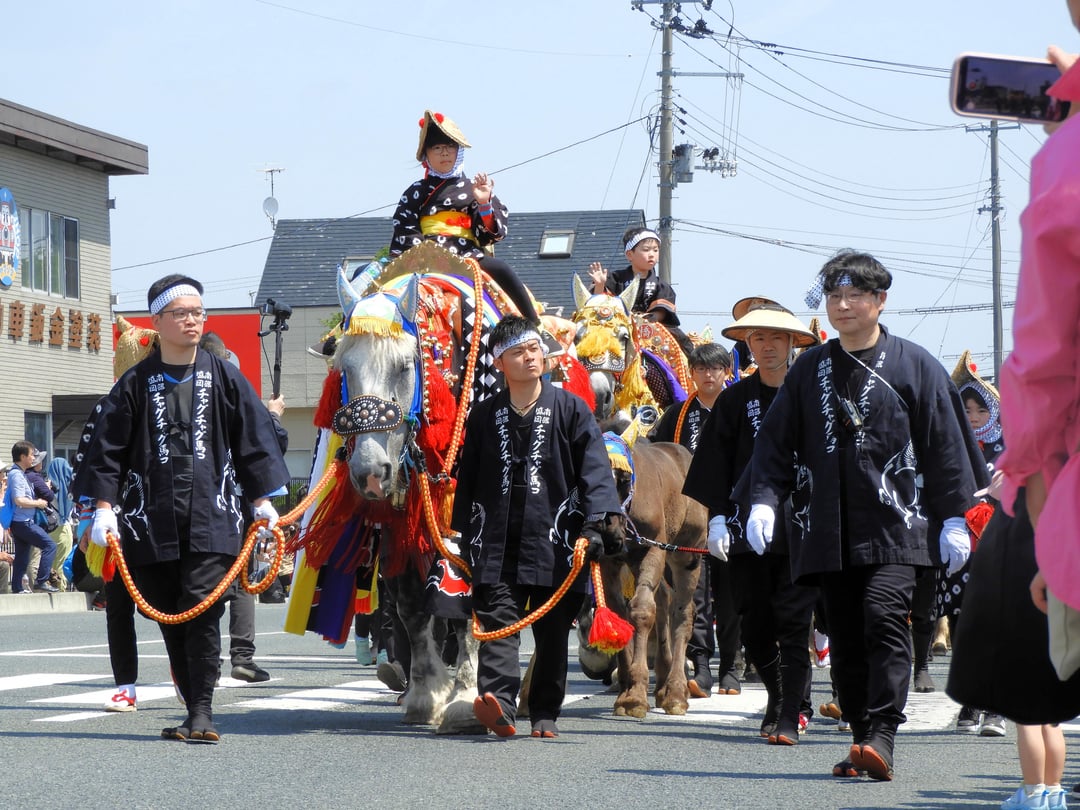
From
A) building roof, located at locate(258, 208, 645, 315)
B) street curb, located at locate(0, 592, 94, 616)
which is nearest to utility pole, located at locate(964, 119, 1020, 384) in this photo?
building roof, located at locate(258, 208, 645, 315)

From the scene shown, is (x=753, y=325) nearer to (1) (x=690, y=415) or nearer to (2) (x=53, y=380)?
(1) (x=690, y=415)

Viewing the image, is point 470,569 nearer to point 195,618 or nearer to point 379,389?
point 379,389

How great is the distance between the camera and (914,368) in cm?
701

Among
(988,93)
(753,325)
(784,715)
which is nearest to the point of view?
(988,93)

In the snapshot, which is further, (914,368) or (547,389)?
(547,389)

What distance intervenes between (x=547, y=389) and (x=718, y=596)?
3.06m

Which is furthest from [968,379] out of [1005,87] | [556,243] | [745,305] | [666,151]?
[556,243]

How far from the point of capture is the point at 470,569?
834 centimetres

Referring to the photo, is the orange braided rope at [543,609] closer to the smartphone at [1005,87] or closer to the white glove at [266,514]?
the white glove at [266,514]

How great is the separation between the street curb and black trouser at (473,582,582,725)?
12.2 meters

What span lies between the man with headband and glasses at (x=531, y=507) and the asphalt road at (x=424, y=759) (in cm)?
44

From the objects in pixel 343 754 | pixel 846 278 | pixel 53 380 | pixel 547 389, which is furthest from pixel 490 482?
pixel 53 380

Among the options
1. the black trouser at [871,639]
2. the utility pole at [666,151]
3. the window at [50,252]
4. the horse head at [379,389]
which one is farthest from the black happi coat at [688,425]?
the window at [50,252]

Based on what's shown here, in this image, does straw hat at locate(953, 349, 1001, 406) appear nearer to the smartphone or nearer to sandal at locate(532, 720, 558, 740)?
sandal at locate(532, 720, 558, 740)
